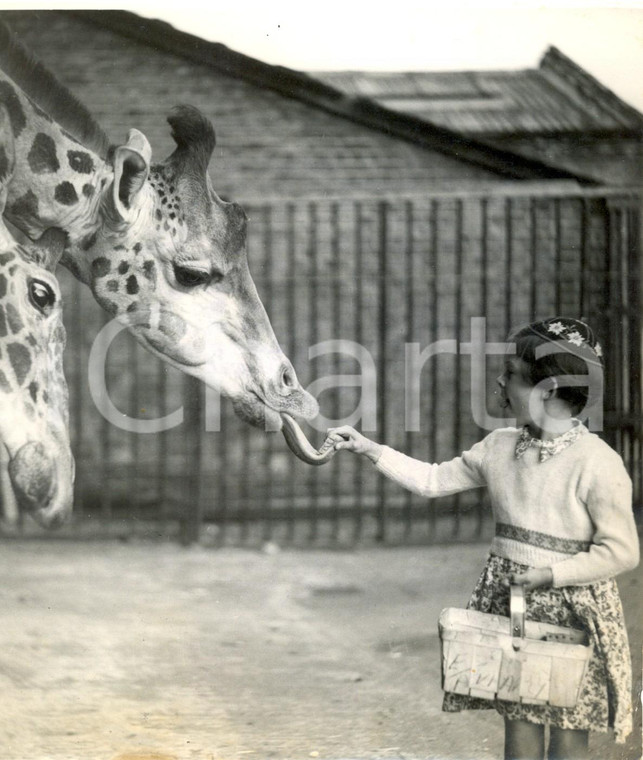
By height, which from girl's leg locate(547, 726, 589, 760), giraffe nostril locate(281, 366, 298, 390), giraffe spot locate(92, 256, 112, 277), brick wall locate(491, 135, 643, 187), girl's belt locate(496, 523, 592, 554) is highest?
brick wall locate(491, 135, 643, 187)

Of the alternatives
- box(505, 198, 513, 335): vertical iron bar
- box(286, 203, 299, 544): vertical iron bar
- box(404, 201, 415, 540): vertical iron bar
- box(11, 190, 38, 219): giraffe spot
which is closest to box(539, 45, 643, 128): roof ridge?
box(505, 198, 513, 335): vertical iron bar

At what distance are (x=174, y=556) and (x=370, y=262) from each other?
1.42 metres

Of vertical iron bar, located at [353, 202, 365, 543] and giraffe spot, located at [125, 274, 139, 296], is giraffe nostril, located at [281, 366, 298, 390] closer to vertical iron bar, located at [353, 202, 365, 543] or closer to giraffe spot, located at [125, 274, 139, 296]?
vertical iron bar, located at [353, 202, 365, 543]

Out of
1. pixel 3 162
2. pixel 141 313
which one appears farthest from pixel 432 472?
pixel 3 162

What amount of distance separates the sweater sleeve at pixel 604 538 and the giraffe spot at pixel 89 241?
1.87 metres

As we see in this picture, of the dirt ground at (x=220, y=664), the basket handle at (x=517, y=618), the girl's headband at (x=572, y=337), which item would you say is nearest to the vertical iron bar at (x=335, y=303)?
the dirt ground at (x=220, y=664)

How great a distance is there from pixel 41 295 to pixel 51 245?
0.62 feet

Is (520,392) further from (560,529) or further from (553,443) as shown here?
(560,529)

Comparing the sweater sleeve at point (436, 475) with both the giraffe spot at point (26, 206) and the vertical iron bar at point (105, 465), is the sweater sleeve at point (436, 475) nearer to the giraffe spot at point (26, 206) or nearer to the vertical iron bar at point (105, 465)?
the vertical iron bar at point (105, 465)

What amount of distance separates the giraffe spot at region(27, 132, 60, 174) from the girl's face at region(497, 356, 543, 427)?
1.71 metres

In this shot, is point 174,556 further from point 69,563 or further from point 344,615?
point 344,615

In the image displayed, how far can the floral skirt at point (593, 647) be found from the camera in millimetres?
2982

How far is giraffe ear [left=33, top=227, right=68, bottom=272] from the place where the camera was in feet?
11.4

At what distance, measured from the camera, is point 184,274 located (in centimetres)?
354
